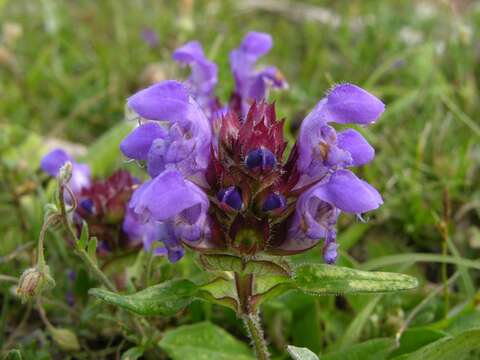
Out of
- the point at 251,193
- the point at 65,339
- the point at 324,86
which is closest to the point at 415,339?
the point at 251,193

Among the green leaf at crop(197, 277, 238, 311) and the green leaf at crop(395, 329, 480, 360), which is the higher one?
the green leaf at crop(197, 277, 238, 311)

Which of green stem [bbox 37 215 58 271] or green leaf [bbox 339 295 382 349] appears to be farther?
green leaf [bbox 339 295 382 349]

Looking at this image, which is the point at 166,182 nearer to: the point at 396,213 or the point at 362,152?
the point at 362,152

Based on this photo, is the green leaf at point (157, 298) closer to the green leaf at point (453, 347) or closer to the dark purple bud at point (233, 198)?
the dark purple bud at point (233, 198)

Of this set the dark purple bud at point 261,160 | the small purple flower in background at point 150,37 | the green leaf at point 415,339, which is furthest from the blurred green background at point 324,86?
the dark purple bud at point 261,160

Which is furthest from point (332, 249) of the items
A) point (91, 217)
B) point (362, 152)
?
point (91, 217)

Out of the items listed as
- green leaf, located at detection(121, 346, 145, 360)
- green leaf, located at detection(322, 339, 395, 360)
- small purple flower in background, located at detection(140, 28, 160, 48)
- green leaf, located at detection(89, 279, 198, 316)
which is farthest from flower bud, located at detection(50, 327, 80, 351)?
small purple flower in background, located at detection(140, 28, 160, 48)

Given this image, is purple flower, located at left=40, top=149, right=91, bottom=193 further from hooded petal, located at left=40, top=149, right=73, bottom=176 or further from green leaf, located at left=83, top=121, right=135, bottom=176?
green leaf, located at left=83, top=121, right=135, bottom=176
